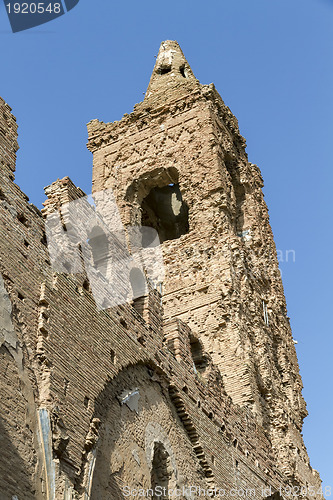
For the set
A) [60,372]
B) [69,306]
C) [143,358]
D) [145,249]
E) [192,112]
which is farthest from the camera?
[192,112]

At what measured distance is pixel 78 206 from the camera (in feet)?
32.5

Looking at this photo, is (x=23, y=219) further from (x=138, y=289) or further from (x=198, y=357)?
(x=198, y=357)

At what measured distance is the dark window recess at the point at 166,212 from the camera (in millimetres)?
18547

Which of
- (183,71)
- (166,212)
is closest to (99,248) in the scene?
(166,212)

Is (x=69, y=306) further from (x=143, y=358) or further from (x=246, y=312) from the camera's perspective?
(x=246, y=312)

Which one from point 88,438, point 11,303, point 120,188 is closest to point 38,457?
point 88,438

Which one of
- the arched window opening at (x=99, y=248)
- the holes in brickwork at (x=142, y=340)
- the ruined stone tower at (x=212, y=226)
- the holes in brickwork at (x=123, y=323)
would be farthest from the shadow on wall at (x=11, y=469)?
the ruined stone tower at (x=212, y=226)

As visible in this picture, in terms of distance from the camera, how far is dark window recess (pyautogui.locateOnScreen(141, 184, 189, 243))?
1855 cm

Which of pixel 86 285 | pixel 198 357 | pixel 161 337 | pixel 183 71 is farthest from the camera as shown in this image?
pixel 183 71

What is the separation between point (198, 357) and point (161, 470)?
253 cm

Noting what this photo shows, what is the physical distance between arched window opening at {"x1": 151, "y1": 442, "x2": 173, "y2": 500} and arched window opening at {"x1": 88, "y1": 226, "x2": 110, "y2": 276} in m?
2.08

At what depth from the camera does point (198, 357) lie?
11.9 meters

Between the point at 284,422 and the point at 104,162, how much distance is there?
6.91 m

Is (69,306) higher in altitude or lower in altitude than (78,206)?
lower
